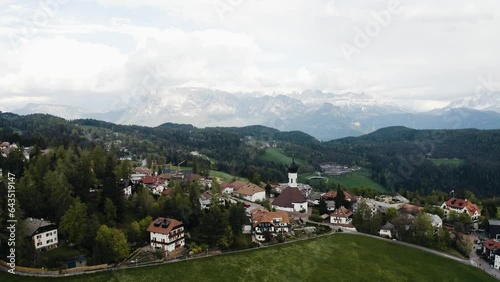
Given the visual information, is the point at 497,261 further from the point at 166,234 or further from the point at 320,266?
the point at 166,234

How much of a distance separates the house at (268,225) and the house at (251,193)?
2295cm

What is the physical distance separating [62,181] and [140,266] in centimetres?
2053

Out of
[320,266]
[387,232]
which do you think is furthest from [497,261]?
[320,266]

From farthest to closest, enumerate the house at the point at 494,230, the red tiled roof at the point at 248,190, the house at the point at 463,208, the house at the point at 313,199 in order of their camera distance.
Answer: the red tiled roof at the point at 248,190
the house at the point at 313,199
the house at the point at 463,208
the house at the point at 494,230

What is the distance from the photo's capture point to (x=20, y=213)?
54.0 metres

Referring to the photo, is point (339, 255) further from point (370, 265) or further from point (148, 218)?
point (148, 218)

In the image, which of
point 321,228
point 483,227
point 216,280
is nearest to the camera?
point 216,280

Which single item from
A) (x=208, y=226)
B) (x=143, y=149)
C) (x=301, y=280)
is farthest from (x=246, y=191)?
(x=143, y=149)

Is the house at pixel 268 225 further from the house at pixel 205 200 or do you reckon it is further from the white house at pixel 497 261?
the white house at pixel 497 261

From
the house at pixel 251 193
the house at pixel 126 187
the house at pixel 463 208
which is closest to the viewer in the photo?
the house at pixel 126 187

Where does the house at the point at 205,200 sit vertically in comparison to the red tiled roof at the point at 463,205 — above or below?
A: above

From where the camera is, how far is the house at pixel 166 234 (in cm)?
5938

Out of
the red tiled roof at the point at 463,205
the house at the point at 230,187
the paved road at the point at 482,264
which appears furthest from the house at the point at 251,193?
the red tiled roof at the point at 463,205

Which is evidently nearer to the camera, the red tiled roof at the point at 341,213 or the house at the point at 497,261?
the house at the point at 497,261
